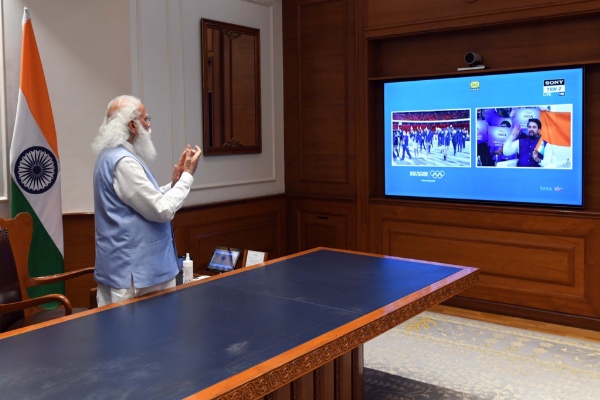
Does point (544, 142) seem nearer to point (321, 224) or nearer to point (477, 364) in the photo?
point (477, 364)

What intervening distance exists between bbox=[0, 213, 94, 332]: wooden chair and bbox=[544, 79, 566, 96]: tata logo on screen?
10.8ft

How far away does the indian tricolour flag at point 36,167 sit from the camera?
13.2 feet

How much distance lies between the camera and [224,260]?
4141mm

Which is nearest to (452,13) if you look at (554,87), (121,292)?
(554,87)

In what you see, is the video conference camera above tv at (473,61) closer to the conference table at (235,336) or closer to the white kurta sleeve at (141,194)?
the conference table at (235,336)

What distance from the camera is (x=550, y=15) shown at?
451 centimetres

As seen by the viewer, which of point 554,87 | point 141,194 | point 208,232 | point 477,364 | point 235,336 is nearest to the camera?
point 235,336

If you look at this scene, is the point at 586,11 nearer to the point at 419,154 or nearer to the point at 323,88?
the point at 419,154

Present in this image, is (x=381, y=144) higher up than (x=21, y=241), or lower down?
higher up

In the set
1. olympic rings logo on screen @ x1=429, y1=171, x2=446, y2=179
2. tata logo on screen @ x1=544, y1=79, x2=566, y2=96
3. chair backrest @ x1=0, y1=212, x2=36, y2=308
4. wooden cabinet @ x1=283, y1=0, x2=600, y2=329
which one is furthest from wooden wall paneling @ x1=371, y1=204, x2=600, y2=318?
chair backrest @ x1=0, y1=212, x2=36, y2=308

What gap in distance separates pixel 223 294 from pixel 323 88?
3313 mm

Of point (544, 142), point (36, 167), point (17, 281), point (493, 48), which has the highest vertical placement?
point (493, 48)

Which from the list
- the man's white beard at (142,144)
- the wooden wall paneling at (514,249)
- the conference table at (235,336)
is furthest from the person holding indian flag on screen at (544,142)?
the man's white beard at (142,144)

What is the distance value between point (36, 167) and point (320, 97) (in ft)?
8.46
